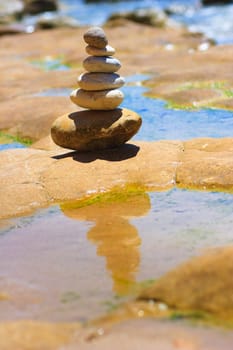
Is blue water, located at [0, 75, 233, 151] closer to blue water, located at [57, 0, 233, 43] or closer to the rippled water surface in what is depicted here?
the rippled water surface

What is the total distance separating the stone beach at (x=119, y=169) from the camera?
206 inches

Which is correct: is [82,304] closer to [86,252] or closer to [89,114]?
[86,252]

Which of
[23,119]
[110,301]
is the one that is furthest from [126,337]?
[23,119]

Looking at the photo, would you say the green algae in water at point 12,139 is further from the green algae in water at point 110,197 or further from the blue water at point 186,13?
the blue water at point 186,13

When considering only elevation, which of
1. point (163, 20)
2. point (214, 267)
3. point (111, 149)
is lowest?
point (163, 20)

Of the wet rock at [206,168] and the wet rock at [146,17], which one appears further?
the wet rock at [146,17]

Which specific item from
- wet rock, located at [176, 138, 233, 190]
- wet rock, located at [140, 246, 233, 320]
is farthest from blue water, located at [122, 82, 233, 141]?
wet rock, located at [140, 246, 233, 320]

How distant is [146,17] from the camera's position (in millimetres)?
32562

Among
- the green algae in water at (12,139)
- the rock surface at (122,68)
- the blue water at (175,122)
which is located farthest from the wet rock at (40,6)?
the green algae in water at (12,139)

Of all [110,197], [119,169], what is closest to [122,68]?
[119,169]

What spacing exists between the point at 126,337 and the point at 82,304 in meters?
0.83

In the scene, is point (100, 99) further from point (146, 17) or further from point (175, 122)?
point (146, 17)

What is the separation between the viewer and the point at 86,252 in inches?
280

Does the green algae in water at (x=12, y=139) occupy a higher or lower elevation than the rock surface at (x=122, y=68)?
higher
